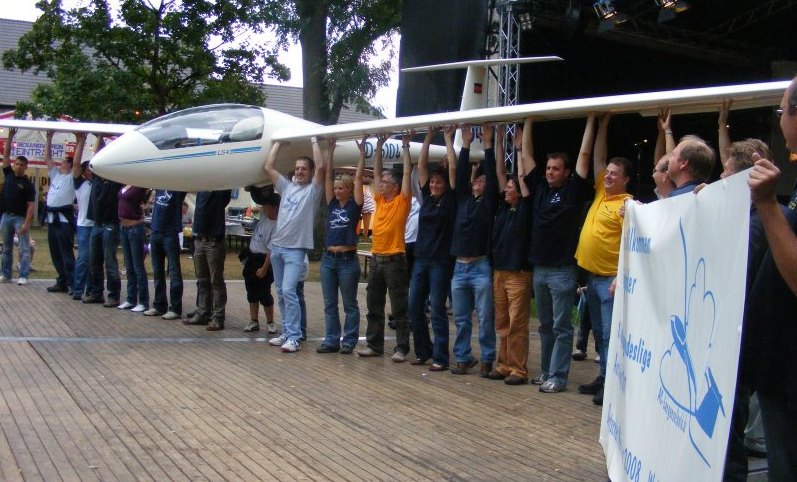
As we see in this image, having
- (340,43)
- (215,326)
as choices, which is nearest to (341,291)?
(215,326)

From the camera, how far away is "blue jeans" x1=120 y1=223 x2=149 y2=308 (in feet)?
40.0

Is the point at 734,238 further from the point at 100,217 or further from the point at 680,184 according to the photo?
the point at 100,217

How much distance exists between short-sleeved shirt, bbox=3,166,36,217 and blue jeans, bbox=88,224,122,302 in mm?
1892

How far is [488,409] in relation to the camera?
7.23 meters

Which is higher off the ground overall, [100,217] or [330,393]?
[100,217]

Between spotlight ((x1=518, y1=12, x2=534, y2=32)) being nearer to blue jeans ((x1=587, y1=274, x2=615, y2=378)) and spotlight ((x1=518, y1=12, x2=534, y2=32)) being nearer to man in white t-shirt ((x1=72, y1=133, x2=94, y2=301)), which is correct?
man in white t-shirt ((x1=72, y1=133, x2=94, y2=301))

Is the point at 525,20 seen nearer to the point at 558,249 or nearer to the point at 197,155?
the point at 197,155

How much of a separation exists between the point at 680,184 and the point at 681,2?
9.73 m

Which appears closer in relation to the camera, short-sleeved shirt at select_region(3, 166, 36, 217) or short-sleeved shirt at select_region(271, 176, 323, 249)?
short-sleeved shirt at select_region(271, 176, 323, 249)

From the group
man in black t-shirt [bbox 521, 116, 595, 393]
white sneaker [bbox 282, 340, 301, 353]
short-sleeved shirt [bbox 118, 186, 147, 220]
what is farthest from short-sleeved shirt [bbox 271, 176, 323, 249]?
short-sleeved shirt [bbox 118, 186, 147, 220]

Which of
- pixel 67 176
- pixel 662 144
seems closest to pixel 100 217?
pixel 67 176

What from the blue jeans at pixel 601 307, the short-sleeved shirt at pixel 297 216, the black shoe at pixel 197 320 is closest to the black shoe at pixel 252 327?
the black shoe at pixel 197 320

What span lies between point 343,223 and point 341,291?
0.76 m

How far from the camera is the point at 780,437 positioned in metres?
2.85
